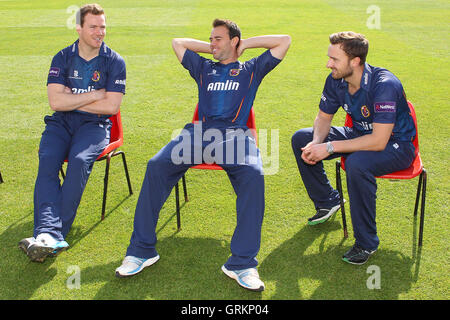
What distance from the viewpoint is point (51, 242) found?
3074 mm

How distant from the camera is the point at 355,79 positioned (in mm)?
3352

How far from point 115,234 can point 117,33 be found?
9816 mm

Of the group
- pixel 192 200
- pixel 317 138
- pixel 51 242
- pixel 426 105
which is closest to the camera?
pixel 51 242

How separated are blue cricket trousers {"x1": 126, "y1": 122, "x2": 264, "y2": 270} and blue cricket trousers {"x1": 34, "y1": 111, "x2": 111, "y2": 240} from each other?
0.56 m

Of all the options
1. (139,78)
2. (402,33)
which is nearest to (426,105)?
(139,78)

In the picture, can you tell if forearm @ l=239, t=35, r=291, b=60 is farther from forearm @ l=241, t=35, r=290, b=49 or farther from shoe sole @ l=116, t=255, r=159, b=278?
shoe sole @ l=116, t=255, r=159, b=278

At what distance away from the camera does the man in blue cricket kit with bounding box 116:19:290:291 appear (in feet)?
10.1

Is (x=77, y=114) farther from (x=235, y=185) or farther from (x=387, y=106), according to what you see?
(x=387, y=106)

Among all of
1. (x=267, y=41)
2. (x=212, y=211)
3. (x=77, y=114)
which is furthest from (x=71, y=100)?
(x=267, y=41)

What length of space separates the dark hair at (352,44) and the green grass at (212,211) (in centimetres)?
144

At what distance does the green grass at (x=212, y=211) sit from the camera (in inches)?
120

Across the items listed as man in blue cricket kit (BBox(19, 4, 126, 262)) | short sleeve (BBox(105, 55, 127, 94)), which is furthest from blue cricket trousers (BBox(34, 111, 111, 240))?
short sleeve (BBox(105, 55, 127, 94))

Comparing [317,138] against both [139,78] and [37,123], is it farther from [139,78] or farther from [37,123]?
[139,78]

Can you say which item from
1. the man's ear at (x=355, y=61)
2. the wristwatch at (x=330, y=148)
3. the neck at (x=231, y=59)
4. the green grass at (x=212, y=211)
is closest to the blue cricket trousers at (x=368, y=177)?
the wristwatch at (x=330, y=148)
